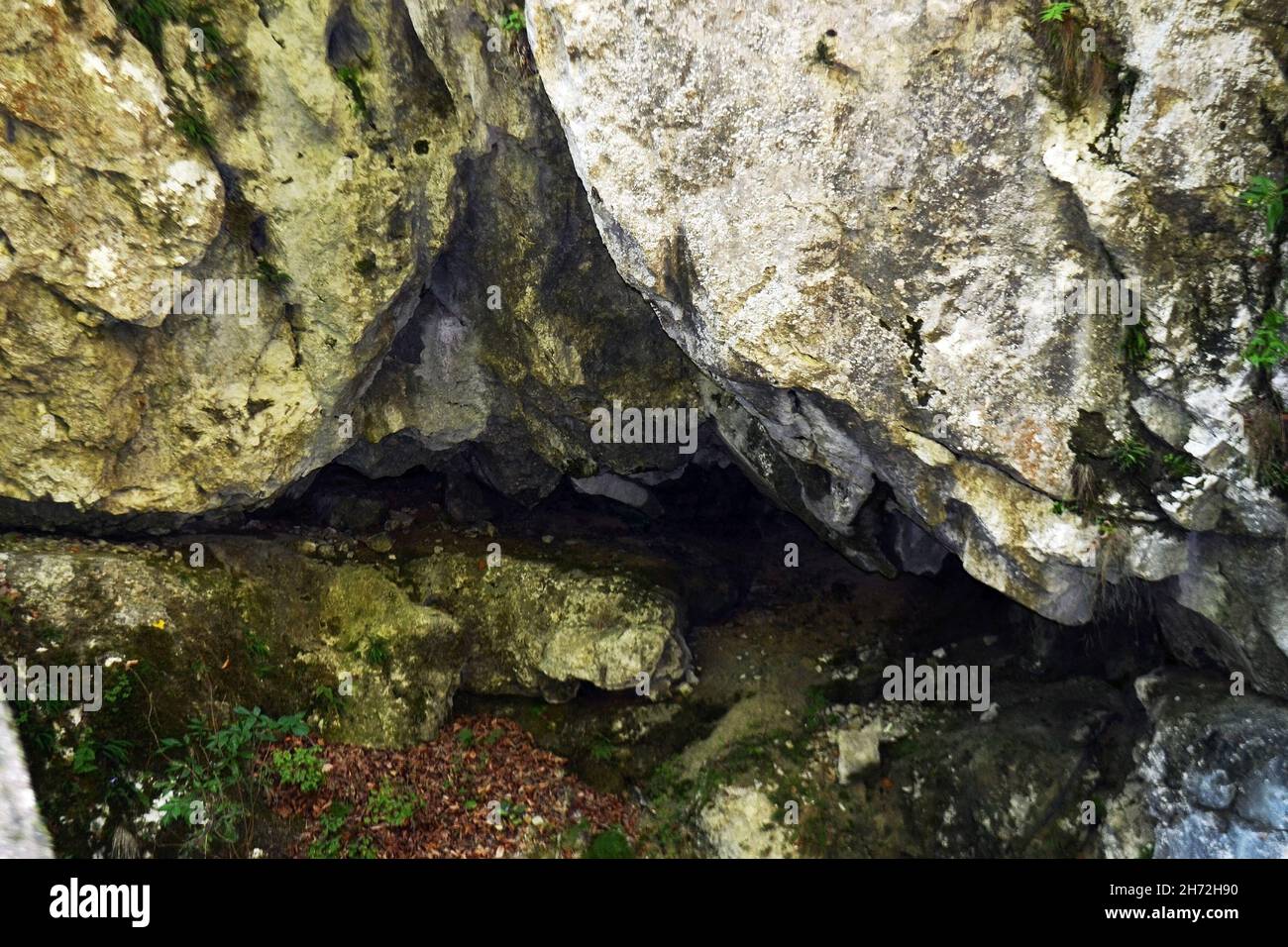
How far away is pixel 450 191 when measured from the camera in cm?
1203

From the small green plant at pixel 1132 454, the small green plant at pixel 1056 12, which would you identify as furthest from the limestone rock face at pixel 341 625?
the small green plant at pixel 1056 12

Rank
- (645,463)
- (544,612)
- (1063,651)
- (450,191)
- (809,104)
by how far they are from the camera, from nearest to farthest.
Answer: (809,104) → (450,191) → (1063,651) → (544,612) → (645,463)

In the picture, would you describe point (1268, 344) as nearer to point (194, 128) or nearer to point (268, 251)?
point (268, 251)

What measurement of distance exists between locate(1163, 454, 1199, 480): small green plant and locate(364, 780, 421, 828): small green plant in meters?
10.9

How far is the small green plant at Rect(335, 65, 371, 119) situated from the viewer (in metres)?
10.6

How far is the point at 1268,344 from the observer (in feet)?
25.8

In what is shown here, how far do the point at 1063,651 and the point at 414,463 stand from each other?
1209 cm

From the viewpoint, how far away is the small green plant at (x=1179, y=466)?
28.5ft

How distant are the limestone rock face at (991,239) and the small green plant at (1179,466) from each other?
2 centimetres

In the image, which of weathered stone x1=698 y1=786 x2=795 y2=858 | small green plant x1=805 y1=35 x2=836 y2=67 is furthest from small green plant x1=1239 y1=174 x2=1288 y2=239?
weathered stone x1=698 y1=786 x2=795 y2=858

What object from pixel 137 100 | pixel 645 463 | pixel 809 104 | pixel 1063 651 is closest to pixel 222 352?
pixel 137 100

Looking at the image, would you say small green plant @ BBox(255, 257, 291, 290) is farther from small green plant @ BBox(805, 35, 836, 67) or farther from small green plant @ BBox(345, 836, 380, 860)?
small green plant @ BBox(345, 836, 380, 860)

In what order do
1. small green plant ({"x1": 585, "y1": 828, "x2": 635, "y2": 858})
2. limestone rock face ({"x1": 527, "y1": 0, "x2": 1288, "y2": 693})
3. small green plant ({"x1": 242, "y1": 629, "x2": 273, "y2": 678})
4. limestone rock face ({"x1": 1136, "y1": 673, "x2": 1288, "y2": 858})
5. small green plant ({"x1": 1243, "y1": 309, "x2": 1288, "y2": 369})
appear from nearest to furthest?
Answer: small green plant ({"x1": 1243, "y1": 309, "x2": 1288, "y2": 369})
limestone rock face ({"x1": 527, "y1": 0, "x2": 1288, "y2": 693})
limestone rock face ({"x1": 1136, "y1": 673, "x2": 1288, "y2": 858})
small green plant ({"x1": 585, "y1": 828, "x2": 635, "y2": 858})
small green plant ({"x1": 242, "y1": 629, "x2": 273, "y2": 678})

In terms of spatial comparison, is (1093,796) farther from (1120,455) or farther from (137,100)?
(137,100)
